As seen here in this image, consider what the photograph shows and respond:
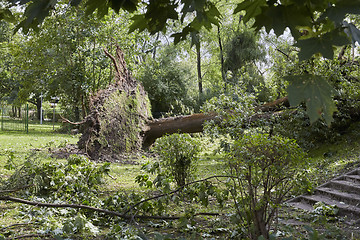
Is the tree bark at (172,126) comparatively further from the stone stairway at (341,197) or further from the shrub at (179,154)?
the stone stairway at (341,197)

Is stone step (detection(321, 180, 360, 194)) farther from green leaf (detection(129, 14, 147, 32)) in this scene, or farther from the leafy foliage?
green leaf (detection(129, 14, 147, 32))

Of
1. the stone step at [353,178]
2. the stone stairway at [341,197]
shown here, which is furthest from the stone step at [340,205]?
the stone step at [353,178]

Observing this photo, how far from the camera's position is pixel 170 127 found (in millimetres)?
12211

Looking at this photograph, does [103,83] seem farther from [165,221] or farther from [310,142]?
[165,221]

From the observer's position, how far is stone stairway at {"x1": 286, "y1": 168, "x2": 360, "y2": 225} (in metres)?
5.51

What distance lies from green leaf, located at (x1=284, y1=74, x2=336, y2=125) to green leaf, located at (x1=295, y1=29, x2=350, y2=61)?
146mm

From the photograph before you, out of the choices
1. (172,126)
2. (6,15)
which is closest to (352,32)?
(6,15)

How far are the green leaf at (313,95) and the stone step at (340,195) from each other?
4790mm

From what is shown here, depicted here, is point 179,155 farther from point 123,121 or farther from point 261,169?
point 123,121

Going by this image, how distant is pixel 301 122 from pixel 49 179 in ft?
21.8

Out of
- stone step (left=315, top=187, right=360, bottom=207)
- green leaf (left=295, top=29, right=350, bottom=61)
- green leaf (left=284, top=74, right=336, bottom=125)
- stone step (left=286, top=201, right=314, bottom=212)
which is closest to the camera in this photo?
green leaf (left=284, top=74, right=336, bottom=125)

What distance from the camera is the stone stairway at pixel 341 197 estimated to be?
5.51 m

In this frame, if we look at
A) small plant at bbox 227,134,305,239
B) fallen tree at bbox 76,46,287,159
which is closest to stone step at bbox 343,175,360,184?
small plant at bbox 227,134,305,239

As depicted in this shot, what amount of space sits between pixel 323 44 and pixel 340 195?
515 cm
